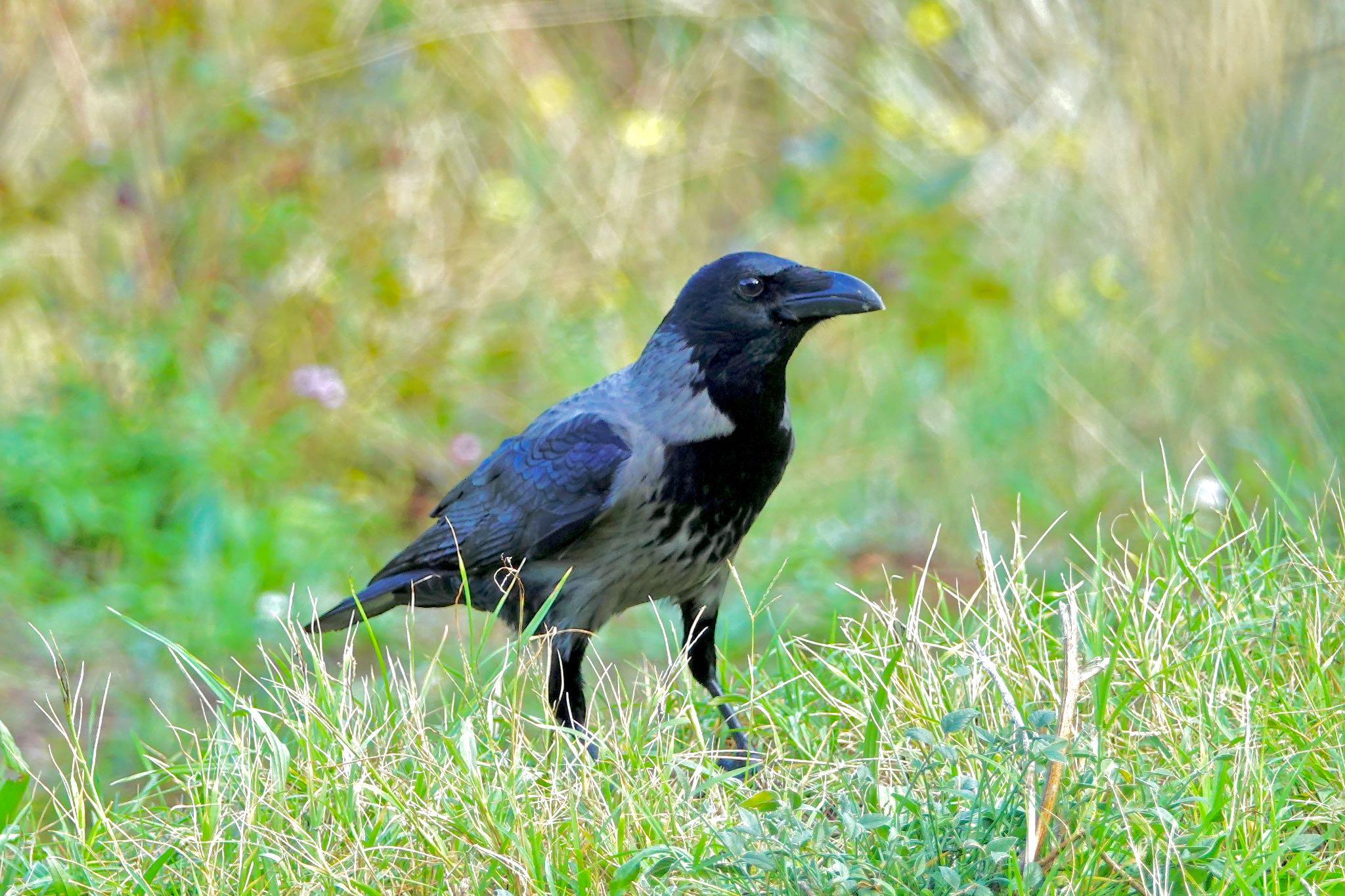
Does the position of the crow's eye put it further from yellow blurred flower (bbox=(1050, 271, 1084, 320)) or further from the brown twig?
yellow blurred flower (bbox=(1050, 271, 1084, 320))

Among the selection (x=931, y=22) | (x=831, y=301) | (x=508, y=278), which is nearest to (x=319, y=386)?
(x=508, y=278)

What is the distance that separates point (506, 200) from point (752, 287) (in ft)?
13.4

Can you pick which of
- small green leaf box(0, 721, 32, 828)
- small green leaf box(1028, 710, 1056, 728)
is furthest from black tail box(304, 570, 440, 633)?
small green leaf box(1028, 710, 1056, 728)

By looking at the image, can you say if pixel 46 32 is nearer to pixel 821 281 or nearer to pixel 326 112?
pixel 326 112

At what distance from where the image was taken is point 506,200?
739 centimetres

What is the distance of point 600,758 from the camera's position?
107 inches

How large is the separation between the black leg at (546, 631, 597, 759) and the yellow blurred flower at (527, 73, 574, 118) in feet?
15.0

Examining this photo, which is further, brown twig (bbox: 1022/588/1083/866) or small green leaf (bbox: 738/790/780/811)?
small green leaf (bbox: 738/790/780/811)

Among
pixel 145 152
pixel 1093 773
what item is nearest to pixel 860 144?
pixel 145 152

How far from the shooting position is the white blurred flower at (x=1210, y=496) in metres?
3.26

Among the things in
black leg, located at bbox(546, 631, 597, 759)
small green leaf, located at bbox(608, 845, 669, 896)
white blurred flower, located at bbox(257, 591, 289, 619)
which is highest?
small green leaf, located at bbox(608, 845, 669, 896)

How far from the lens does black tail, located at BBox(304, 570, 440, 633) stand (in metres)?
3.89

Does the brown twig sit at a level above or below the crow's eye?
below

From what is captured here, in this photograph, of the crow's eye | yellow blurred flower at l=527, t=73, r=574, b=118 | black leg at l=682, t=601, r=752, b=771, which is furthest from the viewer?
yellow blurred flower at l=527, t=73, r=574, b=118
